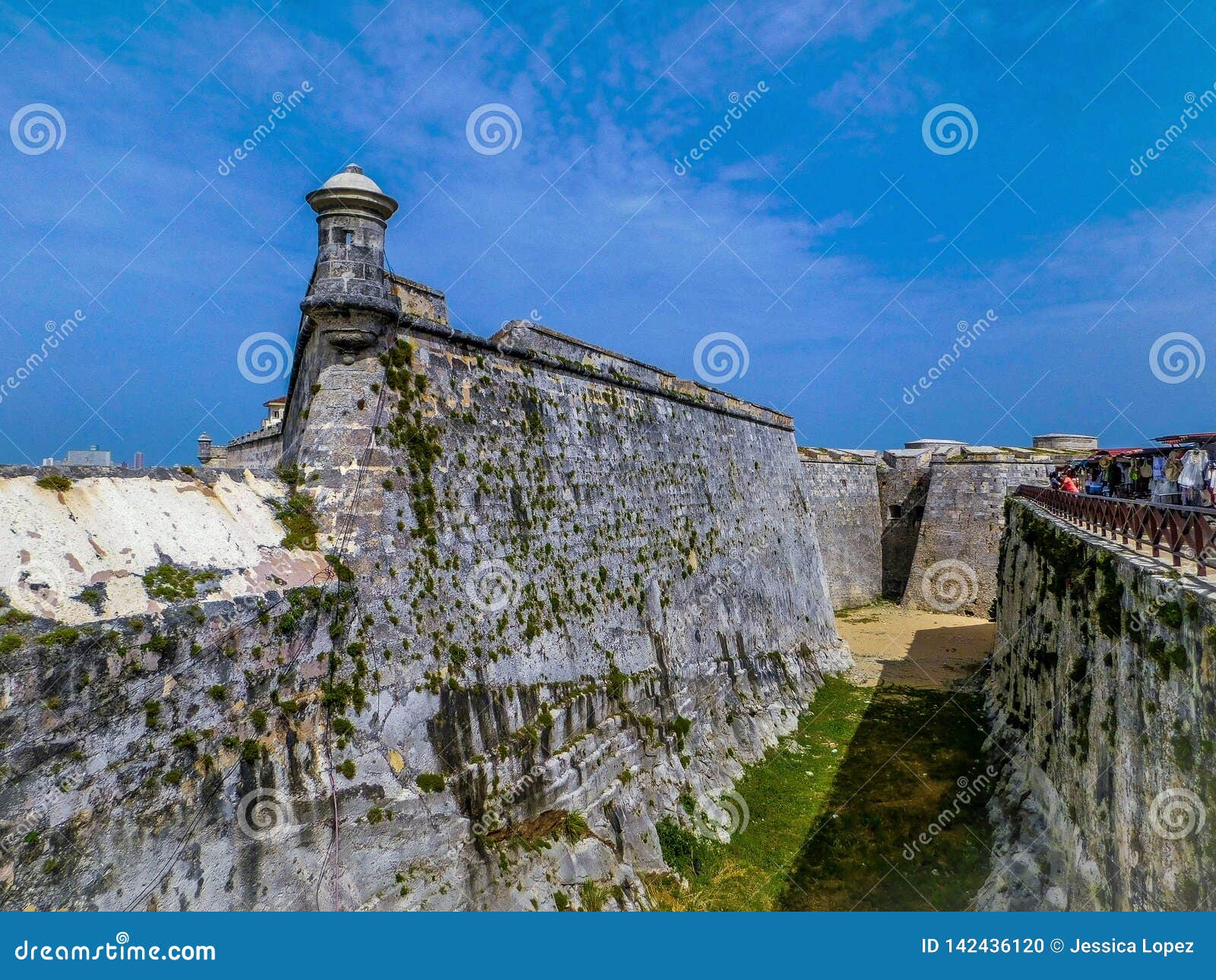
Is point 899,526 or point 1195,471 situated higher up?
point 899,526

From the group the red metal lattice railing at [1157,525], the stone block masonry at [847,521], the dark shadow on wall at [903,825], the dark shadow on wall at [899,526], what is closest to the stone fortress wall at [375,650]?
the dark shadow on wall at [903,825]

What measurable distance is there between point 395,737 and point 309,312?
545 cm

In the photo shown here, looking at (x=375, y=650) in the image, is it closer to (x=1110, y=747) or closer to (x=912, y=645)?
(x=1110, y=747)

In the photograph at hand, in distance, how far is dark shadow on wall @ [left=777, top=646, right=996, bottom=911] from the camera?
1058 cm

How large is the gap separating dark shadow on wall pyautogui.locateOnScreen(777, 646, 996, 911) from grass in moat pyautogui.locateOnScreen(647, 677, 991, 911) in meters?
0.02

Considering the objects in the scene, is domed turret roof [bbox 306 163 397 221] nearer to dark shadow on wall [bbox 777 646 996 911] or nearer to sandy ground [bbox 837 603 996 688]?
dark shadow on wall [bbox 777 646 996 911]

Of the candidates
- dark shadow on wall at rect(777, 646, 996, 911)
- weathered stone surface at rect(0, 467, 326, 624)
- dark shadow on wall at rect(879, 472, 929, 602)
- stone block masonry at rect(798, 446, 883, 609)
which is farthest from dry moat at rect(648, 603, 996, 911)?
dark shadow on wall at rect(879, 472, 929, 602)

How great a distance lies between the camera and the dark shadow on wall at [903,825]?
416 inches

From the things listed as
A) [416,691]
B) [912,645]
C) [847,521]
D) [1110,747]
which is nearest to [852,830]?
[1110,747]

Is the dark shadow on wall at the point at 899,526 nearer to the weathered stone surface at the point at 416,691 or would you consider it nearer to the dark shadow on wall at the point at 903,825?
the dark shadow on wall at the point at 903,825

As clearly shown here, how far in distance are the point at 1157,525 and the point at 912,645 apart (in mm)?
20696

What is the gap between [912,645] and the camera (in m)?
27.1

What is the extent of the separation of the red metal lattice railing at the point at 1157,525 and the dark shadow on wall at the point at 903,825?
551cm

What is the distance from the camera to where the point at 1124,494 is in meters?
17.2
